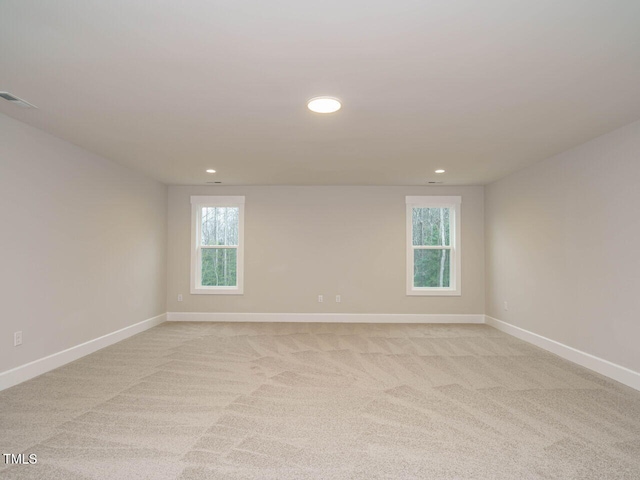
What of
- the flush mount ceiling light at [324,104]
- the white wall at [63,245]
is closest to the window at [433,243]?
the flush mount ceiling light at [324,104]

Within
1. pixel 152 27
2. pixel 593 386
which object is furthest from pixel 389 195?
pixel 152 27

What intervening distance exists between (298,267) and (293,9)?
4827 mm

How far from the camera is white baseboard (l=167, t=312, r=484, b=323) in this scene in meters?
6.21

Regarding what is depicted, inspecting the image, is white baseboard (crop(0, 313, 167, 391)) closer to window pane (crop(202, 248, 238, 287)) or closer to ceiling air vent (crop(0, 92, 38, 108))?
window pane (crop(202, 248, 238, 287))

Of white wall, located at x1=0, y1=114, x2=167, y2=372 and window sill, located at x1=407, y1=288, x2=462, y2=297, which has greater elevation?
white wall, located at x1=0, y1=114, x2=167, y2=372

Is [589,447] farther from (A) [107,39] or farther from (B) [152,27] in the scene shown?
(A) [107,39]

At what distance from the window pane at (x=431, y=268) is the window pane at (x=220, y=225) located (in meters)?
3.22

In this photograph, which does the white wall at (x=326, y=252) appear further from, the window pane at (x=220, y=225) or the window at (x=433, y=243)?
the window pane at (x=220, y=225)

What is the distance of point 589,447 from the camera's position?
2.24 m

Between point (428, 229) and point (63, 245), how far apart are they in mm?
5292

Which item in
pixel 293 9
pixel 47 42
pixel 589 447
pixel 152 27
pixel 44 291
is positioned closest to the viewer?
pixel 293 9

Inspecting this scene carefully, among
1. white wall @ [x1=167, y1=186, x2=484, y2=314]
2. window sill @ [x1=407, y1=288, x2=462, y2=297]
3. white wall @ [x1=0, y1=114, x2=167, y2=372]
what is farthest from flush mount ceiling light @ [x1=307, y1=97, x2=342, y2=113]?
window sill @ [x1=407, y1=288, x2=462, y2=297]

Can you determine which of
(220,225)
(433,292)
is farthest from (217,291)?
(433,292)

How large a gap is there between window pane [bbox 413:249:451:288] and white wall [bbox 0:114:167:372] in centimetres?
446
